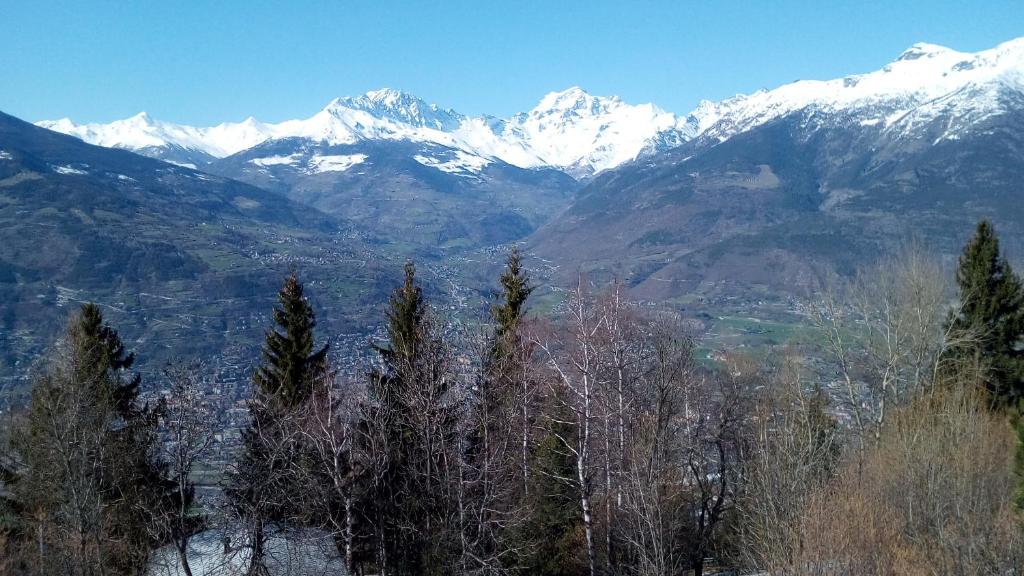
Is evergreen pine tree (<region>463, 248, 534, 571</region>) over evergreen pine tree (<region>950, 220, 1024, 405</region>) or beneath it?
beneath

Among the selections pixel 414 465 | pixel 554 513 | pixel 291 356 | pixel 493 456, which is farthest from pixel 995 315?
pixel 291 356

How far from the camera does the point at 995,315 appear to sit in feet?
106

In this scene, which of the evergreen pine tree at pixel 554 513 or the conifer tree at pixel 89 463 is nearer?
the conifer tree at pixel 89 463

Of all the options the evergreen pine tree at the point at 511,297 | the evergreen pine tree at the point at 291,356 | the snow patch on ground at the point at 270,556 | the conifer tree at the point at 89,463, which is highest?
the evergreen pine tree at the point at 511,297

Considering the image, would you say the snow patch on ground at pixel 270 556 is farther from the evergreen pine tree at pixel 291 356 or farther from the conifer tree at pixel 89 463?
the evergreen pine tree at pixel 291 356

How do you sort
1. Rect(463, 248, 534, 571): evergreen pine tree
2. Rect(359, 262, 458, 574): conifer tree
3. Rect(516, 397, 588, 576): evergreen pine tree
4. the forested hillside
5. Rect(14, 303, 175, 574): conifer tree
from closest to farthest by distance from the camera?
1. the forested hillside
2. Rect(463, 248, 534, 571): evergreen pine tree
3. Rect(359, 262, 458, 574): conifer tree
4. Rect(14, 303, 175, 574): conifer tree
5. Rect(516, 397, 588, 576): evergreen pine tree

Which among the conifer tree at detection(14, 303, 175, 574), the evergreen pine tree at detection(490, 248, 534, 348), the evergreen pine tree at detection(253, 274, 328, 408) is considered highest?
the evergreen pine tree at detection(490, 248, 534, 348)

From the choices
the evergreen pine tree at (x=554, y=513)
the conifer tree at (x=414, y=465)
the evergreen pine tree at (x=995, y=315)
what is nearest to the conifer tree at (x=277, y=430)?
the conifer tree at (x=414, y=465)

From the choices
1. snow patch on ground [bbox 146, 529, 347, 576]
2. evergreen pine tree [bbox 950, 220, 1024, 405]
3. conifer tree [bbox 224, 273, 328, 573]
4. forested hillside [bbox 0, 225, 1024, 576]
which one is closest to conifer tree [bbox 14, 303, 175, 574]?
forested hillside [bbox 0, 225, 1024, 576]

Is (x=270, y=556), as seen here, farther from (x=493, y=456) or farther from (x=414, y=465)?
(x=493, y=456)

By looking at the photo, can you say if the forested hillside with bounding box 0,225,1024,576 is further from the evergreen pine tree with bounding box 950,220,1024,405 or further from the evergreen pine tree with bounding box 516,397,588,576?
the evergreen pine tree with bounding box 950,220,1024,405

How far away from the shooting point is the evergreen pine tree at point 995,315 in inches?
1254

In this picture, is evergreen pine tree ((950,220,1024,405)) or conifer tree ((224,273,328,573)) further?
evergreen pine tree ((950,220,1024,405))

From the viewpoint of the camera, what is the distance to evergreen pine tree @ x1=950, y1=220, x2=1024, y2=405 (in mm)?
31859
